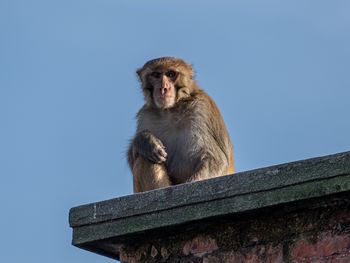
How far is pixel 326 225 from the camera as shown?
18.1 ft

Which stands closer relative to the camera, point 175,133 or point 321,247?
point 321,247

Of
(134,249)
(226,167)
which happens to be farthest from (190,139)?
(134,249)

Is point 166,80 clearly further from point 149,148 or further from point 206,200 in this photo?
point 206,200

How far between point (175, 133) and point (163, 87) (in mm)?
421

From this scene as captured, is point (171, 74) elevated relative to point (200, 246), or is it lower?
elevated

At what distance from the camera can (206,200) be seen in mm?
5742

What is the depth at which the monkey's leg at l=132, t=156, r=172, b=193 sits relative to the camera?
353 inches

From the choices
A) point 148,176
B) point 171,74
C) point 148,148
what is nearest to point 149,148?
point 148,148

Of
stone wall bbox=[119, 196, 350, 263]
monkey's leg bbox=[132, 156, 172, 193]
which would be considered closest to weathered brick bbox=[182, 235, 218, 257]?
stone wall bbox=[119, 196, 350, 263]

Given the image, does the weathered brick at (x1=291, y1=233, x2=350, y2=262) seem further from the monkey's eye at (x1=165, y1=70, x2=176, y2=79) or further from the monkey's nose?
the monkey's eye at (x1=165, y1=70, x2=176, y2=79)

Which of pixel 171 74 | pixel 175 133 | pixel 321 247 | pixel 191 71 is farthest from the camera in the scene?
pixel 191 71

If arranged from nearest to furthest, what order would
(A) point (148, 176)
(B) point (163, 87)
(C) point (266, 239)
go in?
(C) point (266, 239), (A) point (148, 176), (B) point (163, 87)

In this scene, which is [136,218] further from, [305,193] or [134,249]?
[305,193]

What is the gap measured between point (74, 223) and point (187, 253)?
25.2 inches
